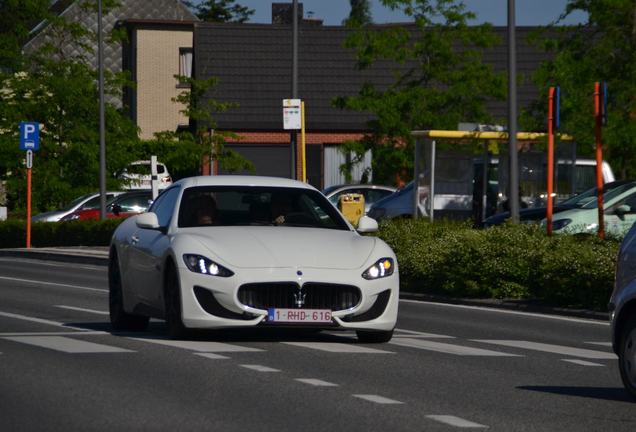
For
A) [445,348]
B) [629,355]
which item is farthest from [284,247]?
[629,355]

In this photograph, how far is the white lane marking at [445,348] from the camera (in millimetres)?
14149

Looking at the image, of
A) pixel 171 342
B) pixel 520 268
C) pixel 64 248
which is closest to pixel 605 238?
pixel 520 268

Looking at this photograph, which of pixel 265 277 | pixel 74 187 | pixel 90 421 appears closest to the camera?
pixel 90 421

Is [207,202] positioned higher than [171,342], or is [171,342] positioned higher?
[207,202]

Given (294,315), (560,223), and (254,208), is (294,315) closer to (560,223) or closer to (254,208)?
(254,208)

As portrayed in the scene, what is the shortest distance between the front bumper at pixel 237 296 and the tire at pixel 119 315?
2280mm

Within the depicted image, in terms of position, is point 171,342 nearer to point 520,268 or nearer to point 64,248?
point 520,268

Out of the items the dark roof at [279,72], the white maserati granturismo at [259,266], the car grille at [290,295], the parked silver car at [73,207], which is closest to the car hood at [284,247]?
the white maserati granturismo at [259,266]

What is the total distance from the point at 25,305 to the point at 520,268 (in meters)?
6.20

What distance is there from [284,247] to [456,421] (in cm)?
488

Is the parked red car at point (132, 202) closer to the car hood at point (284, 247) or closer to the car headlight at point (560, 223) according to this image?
the car headlight at point (560, 223)

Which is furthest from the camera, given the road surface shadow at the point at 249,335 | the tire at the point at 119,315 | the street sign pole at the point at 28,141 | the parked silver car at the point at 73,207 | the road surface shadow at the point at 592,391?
the parked silver car at the point at 73,207

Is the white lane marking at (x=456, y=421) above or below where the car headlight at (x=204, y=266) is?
below

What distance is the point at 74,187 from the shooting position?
5241 centimetres
